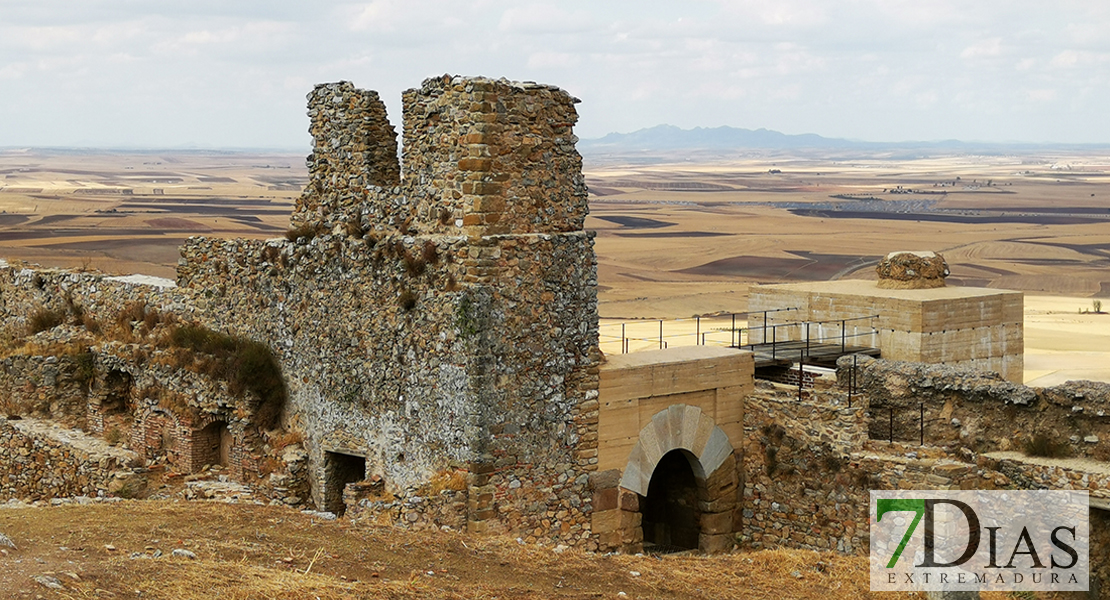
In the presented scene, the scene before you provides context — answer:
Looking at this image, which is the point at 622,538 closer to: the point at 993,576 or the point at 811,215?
the point at 993,576

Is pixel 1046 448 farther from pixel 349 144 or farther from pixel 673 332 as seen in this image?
pixel 673 332

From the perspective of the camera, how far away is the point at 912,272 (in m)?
21.9

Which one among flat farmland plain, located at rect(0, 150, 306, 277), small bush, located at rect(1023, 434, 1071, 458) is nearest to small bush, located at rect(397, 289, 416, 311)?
small bush, located at rect(1023, 434, 1071, 458)

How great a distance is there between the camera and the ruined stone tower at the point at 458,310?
13.2 meters

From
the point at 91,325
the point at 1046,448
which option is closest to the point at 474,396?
the point at 1046,448

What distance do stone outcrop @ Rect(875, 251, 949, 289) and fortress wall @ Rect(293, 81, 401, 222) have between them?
1011cm

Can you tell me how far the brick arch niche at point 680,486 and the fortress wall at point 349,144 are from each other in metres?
4.07

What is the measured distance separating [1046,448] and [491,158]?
21.7 feet

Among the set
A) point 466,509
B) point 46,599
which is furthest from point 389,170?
point 46,599

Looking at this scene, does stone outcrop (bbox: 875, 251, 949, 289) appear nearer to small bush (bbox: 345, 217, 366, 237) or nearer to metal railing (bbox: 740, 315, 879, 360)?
metal railing (bbox: 740, 315, 879, 360)

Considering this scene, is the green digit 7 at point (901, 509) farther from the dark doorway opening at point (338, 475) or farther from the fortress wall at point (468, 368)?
the dark doorway opening at point (338, 475)

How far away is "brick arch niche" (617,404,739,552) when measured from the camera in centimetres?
1448

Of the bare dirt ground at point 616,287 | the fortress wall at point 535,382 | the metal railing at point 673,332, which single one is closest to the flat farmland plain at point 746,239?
the bare dirt ground at point 616,287

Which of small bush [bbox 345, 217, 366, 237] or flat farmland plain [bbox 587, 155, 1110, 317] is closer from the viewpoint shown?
small bush [bbox 345, 217, 366, 237]
